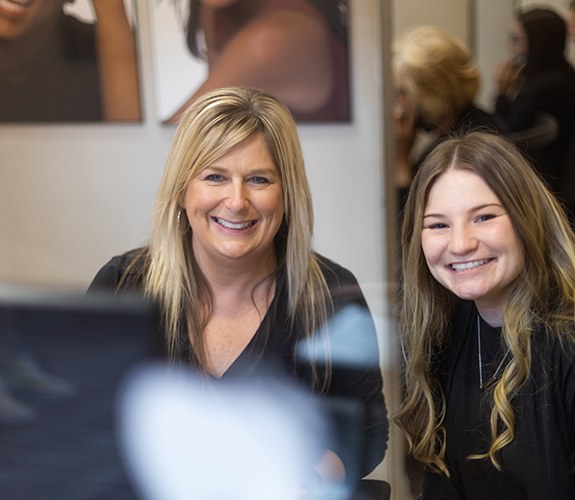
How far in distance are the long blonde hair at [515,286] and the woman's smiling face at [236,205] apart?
0.16m

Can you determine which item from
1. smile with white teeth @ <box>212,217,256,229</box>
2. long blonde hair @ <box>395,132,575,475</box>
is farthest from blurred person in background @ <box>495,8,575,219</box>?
smile with white teeth @ <box>212,217,256,229</box>

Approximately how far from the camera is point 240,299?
993mm

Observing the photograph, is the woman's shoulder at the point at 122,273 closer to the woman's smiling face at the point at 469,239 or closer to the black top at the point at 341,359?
the black top at the point at 341,359

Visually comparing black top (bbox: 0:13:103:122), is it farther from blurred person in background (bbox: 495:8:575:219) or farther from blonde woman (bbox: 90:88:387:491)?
blurred person in background (bbox: 495:8:575:219)

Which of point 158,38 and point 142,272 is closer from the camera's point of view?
point 142,272

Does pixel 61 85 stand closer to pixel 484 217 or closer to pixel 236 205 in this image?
pixel 236 205

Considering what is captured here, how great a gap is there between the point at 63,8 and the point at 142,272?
338 millimetres

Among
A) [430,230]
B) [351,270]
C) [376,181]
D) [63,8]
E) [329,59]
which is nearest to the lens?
[430,230]

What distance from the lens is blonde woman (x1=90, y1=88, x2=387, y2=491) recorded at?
93 cm

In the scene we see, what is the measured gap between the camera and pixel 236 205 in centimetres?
92

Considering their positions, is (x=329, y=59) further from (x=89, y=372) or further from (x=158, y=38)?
(x=89, y=372)

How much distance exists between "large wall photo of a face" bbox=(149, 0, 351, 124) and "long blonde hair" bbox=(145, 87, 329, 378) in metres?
0.08

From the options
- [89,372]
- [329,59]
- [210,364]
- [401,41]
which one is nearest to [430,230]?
[210,364]

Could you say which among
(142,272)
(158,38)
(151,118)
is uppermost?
(158,38)
